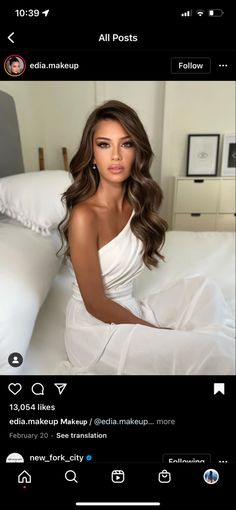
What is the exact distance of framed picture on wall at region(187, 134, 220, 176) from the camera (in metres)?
0.99

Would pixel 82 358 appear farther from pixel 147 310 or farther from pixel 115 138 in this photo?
pixel 115 138

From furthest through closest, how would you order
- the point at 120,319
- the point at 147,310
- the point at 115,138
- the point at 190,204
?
1. the point at 190,204
2. the point at 147,310
3. the point at 120,319
4. the point at 115,138

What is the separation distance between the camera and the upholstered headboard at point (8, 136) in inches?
24.0

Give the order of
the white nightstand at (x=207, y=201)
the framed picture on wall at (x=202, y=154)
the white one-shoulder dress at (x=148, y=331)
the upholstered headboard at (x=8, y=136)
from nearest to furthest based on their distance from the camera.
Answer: the white one-shoulder dress at (x=148, y=331), the upholstered headboard at (x=8, y=136), the white nightstand at (x=207, y=201), the framed picture on wall at (x=202, y=154)

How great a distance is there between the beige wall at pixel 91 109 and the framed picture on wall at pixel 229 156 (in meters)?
0.12
